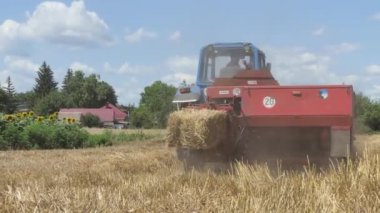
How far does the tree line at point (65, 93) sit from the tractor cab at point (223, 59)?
91.4 metres

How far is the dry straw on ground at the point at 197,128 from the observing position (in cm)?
834

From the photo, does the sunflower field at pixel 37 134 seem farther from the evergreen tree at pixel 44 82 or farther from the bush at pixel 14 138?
the evergreen tree at pixel 44 82

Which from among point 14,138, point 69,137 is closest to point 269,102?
point 14,138

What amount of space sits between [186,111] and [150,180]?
2.95m

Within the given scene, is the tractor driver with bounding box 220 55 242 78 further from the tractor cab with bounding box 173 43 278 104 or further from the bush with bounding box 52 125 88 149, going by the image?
the bush with bounding box 52 125 88 149

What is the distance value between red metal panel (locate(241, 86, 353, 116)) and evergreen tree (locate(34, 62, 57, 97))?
373ft

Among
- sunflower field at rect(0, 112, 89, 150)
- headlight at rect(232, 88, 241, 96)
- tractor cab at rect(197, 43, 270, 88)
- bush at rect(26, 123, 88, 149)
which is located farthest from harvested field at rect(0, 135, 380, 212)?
bush at rect(26, 123, 88, 149)

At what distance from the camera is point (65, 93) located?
365 feet

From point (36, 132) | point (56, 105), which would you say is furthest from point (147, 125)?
point (36, 132)

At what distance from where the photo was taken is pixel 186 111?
8.88m

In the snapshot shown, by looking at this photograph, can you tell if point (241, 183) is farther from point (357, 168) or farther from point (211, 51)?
point (211, 51)

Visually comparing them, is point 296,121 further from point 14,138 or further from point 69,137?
point 69,137

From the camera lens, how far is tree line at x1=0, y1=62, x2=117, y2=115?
10369 centimetres

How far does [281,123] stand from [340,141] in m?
0.86
